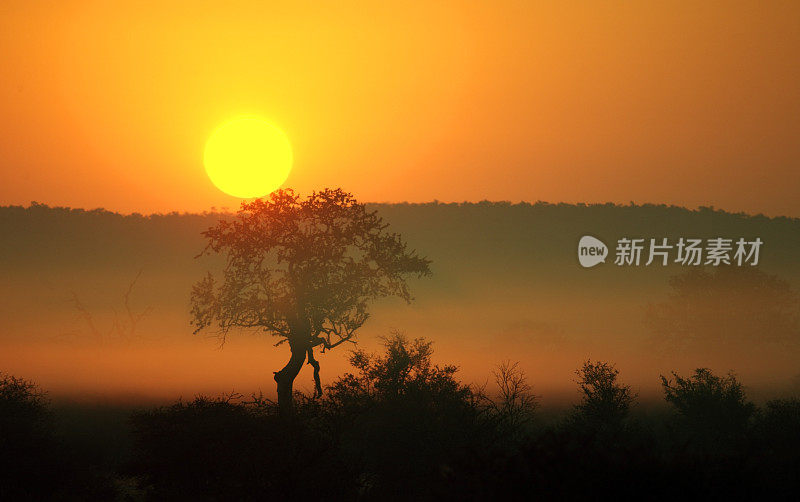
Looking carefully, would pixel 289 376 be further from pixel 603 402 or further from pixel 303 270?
pixel 603 402

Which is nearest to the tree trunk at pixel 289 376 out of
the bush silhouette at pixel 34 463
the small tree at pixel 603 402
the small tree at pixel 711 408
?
the bush silhouette at pixel 34 463

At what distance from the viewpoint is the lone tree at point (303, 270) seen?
43469 millimetres

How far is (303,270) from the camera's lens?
43.6m

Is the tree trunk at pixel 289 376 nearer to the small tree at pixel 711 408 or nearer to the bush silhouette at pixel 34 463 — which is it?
the bush silhouette at pixel 34 463

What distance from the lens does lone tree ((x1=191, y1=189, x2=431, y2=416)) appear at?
4347 cm

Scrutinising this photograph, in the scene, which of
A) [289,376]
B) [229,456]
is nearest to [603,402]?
[289,376]

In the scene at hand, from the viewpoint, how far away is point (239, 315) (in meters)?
44.1

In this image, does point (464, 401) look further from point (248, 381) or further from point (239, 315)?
point (248, 381)

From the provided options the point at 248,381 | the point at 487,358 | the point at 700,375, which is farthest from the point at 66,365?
the point at 700,375

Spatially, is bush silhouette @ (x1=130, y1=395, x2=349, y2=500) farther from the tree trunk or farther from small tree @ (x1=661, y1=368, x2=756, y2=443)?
small tree @ (x1=661, y1=368, x2=756, y2=443)

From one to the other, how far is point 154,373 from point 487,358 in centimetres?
6478

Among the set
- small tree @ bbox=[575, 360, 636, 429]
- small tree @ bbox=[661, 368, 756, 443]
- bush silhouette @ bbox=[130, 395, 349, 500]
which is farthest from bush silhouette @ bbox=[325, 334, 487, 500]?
small tree @ bbox=[661, 368, 756, 443]

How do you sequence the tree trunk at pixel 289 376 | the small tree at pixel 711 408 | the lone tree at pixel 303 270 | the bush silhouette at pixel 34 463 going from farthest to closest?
1. the small tree at pixel 711 408
2. the lone tree at pixel 303 270
3. the tree trunk at pixel 289 376
4. the bush silhouette at pixel 34 463

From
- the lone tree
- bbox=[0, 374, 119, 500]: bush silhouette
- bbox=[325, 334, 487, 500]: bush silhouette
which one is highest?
the lone tree
